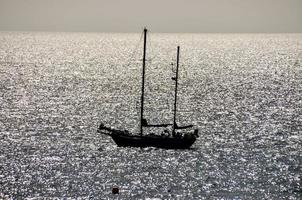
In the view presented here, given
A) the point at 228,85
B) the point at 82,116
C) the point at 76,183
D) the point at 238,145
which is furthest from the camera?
the point at 228,85

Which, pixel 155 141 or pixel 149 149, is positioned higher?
pixel 155 141

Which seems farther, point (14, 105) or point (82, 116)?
point (14, 105)

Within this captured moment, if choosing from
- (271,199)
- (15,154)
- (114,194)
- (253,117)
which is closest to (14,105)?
(15,154)

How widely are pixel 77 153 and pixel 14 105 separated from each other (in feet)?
153

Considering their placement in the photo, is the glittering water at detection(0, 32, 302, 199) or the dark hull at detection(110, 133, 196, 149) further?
the dark hull at detection(110, 133, 196, 149)

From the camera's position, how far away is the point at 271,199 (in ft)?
177

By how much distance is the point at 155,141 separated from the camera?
73.0 m

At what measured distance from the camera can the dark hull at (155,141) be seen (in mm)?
72938

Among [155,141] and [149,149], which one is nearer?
[155,141]

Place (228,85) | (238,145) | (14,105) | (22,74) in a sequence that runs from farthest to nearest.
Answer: (22,74) < (228,85) < (14,105) < (238,145)

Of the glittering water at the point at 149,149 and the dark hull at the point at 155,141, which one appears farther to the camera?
the dark hull at the point at 155,141

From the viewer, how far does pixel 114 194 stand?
180 feet

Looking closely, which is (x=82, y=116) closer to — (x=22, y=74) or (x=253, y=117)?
(x=253, y=117)

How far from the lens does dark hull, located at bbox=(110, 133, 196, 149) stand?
7294cm
